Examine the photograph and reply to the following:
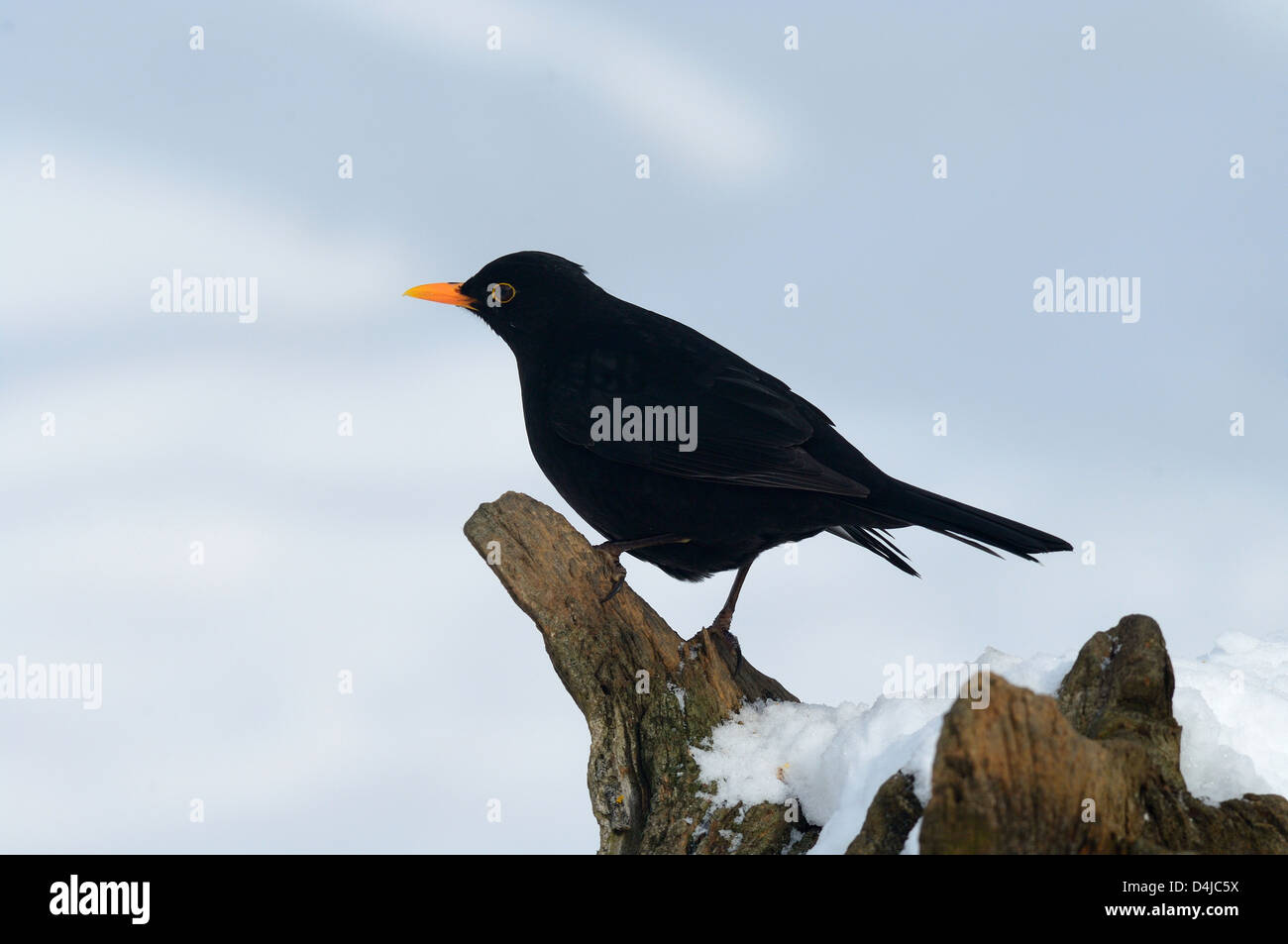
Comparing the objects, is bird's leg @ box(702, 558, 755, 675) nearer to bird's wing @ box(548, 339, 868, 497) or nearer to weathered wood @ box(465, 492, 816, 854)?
weathered wood @ box(465, 492, 816, 854)

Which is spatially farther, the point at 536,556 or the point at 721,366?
the point at 721,366

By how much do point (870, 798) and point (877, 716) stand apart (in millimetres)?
572

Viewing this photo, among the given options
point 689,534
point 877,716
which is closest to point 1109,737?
point 877,716

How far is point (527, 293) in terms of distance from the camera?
6609 mm

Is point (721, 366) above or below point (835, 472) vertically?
above

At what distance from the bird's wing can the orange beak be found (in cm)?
103

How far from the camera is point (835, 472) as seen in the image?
5.57 m

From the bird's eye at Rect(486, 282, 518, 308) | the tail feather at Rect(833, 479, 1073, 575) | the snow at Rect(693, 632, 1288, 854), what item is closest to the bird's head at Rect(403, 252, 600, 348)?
the bird's eye at Rect(486, 282, 518, 308)

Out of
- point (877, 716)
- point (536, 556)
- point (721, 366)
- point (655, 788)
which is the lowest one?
point (655, 788)

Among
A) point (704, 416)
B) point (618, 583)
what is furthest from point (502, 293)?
point (618, 583)

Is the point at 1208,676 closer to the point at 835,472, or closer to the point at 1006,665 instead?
the point at 1006,665

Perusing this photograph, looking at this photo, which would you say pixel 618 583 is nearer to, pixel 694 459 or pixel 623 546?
pixel 623 546

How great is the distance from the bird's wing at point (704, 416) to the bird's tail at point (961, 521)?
20cm

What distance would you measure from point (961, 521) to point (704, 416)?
4.64 feet
